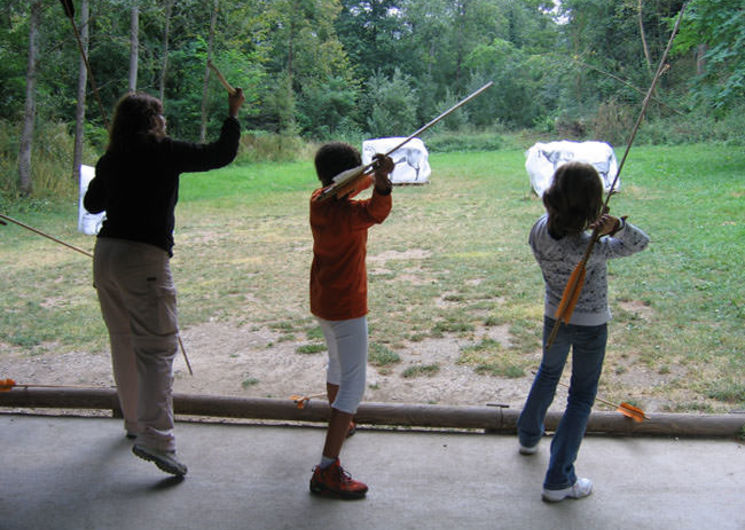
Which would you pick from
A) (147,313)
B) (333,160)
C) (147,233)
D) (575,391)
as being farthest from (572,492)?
(147,233)

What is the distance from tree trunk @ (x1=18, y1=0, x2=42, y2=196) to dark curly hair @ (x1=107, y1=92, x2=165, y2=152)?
38.4ft

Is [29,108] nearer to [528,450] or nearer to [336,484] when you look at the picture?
[336,484]

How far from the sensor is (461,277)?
7.16 m

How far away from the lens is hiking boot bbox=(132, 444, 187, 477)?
269cm

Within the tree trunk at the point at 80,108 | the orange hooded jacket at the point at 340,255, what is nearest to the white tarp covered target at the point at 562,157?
the tree trunk at the point at 80,108

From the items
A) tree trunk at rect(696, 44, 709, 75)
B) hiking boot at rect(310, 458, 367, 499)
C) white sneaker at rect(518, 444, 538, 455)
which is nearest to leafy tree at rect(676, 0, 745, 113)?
tree trunk at rect(696, 44, 709, 75)

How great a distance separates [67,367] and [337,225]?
2.93m

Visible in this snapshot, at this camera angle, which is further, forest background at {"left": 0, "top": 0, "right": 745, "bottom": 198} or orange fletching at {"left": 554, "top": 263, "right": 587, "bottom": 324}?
forest background at {"left": 0, "top": 0, "right": 745, "bottom": 198}

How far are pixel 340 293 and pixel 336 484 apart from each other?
74cm

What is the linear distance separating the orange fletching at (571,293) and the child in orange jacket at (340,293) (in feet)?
2.41

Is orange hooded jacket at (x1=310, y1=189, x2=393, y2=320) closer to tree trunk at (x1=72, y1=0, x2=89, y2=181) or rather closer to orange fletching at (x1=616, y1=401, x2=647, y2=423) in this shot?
orange fletching at (x1=616, y1=401, x2=647, y2=423)

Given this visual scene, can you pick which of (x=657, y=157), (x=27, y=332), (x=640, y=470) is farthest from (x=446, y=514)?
(x=657, y=157)

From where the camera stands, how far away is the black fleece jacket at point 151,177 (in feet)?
8.41

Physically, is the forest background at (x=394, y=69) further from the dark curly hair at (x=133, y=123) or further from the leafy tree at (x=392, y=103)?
the dark curly hair at (x=133, y=123)
